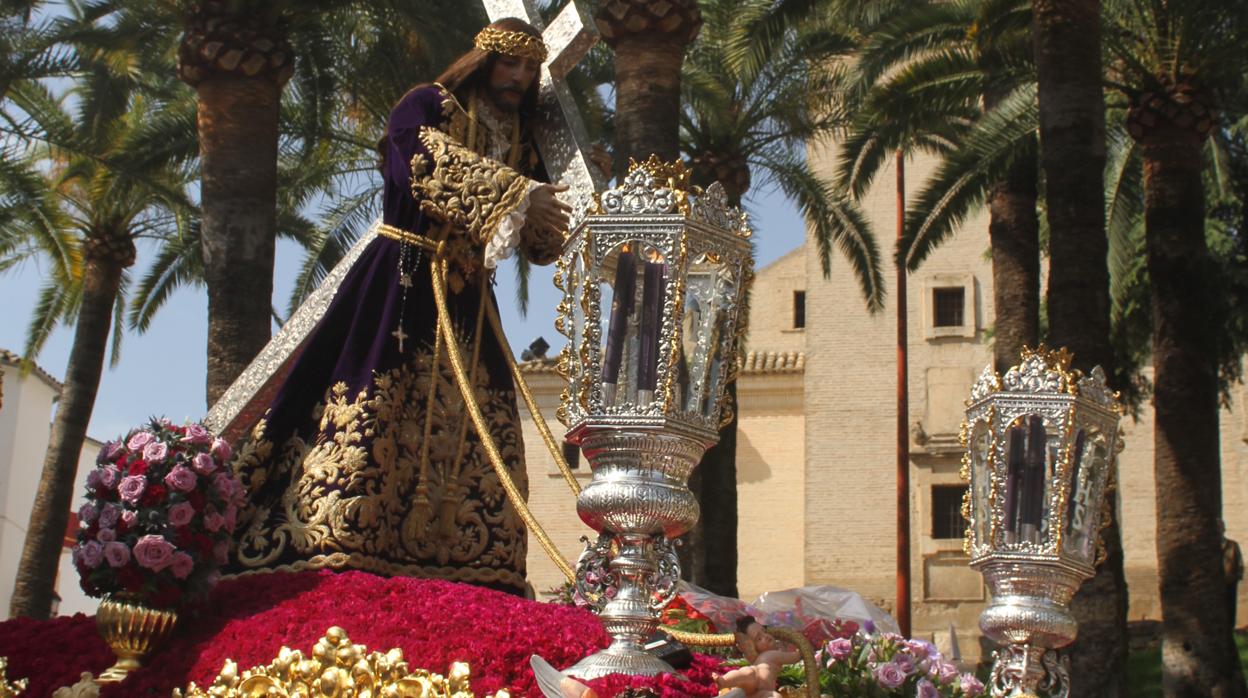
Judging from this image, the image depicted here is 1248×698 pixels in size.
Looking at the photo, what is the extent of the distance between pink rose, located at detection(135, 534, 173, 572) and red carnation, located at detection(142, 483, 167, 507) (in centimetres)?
17

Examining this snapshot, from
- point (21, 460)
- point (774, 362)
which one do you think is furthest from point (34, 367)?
point (774, 362)

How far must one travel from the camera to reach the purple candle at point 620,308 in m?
5.08

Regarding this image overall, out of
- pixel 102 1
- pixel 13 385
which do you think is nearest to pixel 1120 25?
pixel 102 1

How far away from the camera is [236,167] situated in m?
14.0

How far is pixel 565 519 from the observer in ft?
118

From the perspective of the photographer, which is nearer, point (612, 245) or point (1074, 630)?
point (612, 245)

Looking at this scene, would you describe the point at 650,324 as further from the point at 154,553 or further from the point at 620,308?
→ the point at 154,553

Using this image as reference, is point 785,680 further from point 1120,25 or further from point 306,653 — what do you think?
point 1120,25

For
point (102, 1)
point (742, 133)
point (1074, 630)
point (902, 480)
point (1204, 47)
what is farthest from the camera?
point (902, 480)

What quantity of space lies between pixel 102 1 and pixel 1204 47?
1124 centimetres

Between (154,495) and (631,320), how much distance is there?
6.25 ft

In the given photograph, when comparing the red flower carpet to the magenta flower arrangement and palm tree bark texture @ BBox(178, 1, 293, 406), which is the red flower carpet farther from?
palm tree bark texture @ BBox(178, 1, 293, 406)

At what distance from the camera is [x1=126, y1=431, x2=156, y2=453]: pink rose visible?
20.0ft

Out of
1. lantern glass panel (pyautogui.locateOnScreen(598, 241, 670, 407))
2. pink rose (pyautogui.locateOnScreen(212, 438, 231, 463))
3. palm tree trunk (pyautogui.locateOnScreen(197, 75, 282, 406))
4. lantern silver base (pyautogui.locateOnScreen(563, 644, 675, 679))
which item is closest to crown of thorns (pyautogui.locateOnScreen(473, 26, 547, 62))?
pink rose (pyautogui.locateOnScreen(212, 438, 231, 463))
